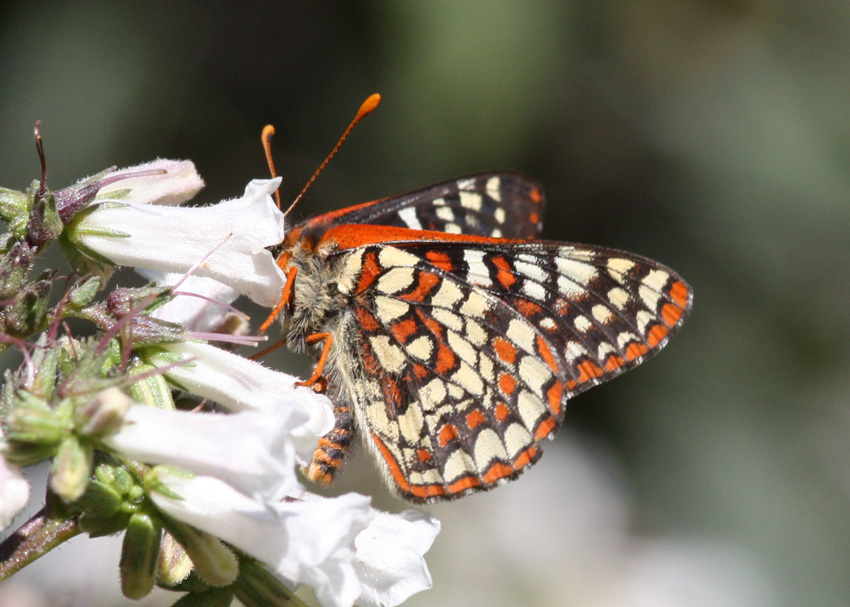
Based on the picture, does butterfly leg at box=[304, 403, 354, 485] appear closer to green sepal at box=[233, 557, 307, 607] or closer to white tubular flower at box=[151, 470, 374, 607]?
green sepal at box=[233, 557, 307, 607]

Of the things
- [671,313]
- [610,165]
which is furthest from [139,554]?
[610,165]

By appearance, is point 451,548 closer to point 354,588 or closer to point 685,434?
point 685,434

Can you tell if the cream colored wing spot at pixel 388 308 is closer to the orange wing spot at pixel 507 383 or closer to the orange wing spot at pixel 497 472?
the orange wing spot at pixel 507 383

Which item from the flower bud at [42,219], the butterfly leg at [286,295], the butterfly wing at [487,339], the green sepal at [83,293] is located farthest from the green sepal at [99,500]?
the butterfly wing at [487,339]

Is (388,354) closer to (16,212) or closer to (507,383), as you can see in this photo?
(507,383)

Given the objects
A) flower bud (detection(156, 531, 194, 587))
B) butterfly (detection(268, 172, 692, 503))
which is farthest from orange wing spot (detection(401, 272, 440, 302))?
flower bud (detection(156, 531, 194, 587))

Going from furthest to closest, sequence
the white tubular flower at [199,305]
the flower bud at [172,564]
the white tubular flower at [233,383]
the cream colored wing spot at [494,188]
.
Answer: the cream colored wing spot at [494,188]
the white tubular flower at [199,305]
the white tubular flower at [233,383]
the flower bud at [172,564]
